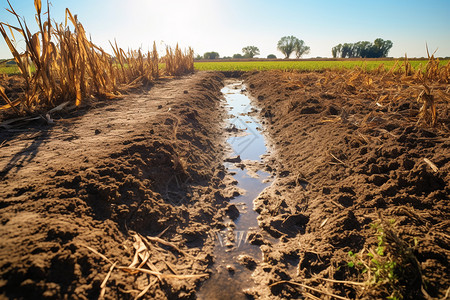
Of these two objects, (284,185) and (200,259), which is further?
(284,185)

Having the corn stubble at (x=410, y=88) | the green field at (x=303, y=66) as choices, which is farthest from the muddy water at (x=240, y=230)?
the green field at (x=303, y=66)

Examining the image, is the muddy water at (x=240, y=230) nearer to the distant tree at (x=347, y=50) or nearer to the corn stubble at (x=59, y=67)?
→ the corn stubble at (x=59, y=67)

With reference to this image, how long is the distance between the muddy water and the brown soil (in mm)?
83

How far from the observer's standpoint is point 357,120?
4.41 m

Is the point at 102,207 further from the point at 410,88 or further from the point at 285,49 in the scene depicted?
the point at 285,49

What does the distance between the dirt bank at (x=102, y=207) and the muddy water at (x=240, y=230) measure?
157 millimetres

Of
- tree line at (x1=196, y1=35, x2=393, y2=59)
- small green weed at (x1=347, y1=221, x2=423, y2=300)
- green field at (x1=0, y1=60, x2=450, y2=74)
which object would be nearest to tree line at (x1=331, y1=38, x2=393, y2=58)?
tree line at (x1=196, y1=35, x2=393, y2=59)

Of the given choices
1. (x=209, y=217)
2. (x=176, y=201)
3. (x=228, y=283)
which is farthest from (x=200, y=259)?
(x=176, y=201)

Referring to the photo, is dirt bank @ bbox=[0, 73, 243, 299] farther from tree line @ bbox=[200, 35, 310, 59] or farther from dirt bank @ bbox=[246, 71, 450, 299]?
tree line @ bbox=[200, 35, 310, 59]

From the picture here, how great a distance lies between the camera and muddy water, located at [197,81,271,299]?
209 centimetres

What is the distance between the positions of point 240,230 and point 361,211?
4.37 ft

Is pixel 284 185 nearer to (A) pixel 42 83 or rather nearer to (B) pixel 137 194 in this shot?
(B) pixel 137 194

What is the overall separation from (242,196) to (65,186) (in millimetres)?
2213

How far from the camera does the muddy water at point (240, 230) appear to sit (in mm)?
2088
